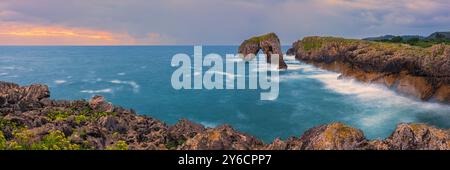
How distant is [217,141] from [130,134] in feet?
29.5

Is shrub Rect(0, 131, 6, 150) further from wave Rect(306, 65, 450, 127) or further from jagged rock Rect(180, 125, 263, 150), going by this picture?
wave Rect(306, 65, 450, 127)

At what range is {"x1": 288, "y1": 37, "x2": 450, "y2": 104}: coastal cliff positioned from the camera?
68625mm

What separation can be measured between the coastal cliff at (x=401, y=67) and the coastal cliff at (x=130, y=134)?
47.6m

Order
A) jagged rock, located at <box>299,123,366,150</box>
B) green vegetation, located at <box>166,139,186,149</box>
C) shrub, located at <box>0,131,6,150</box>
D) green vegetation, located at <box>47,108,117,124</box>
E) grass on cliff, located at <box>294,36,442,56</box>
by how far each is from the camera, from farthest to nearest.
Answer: grass on cliff, located at <box>294,36,442,56</box> < green vegetation, located at <box>47,108,117,124</box> < green vegetation, located at <box>166,139,186,149</box> < shrub, located at <box>0,131,6,150</box> < jagged rock, located at <box>299,123,366,150</box>

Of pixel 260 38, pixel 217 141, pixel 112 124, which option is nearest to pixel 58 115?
pixel 112 124

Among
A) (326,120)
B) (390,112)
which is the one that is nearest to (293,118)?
(326,120)

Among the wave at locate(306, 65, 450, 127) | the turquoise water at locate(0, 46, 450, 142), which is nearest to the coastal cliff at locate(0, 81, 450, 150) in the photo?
the turquoise water at locate(0, 46, 450, 142)

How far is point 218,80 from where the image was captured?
10188cm

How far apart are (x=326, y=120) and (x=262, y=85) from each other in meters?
37.0

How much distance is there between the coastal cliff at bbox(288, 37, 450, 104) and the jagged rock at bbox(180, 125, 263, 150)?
52.6 m

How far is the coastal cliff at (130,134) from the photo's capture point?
75.8ft
